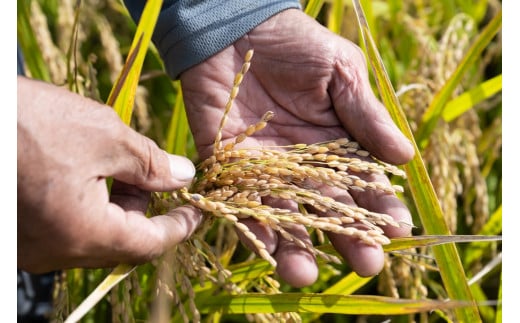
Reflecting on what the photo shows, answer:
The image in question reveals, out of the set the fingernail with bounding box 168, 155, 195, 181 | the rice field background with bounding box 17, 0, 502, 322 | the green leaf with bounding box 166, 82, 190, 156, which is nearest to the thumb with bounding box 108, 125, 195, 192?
the fingernail with bounding box 168, 155, 195, 181

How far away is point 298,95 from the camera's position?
6.64 ft

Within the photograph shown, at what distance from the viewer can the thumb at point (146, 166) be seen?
146 centimetres

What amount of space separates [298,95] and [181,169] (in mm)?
546

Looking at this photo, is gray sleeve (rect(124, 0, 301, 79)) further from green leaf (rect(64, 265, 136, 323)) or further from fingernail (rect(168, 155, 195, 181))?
green leaf (rect(64, 265, 136, 323))

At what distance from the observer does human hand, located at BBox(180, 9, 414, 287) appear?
182cm

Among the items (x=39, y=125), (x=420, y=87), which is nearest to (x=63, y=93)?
(x=39, y=125)

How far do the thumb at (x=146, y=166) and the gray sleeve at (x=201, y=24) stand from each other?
1.65 ft

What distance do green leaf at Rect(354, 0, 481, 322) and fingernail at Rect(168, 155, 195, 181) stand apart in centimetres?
56

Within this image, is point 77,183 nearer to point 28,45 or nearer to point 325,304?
point 325,304

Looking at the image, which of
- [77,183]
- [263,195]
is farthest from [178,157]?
[77,183]

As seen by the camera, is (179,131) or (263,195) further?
(179,131)

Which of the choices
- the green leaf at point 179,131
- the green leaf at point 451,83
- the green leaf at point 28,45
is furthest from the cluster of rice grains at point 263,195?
the green leaf at point 28,45

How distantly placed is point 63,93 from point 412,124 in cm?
145

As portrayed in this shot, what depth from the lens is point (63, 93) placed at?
→ 1406mm
